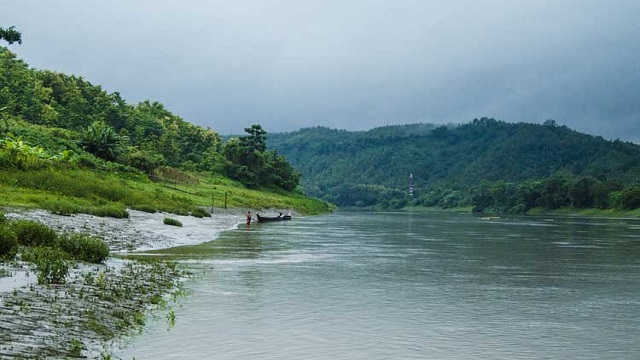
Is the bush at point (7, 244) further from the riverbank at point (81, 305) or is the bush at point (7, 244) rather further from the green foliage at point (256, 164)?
the green foliage at point (256, 164)

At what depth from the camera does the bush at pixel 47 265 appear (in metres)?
23.7

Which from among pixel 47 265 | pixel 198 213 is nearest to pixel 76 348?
pixel 47 265

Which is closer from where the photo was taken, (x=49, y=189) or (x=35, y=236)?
(x=35, y=236)

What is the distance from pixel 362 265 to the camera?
132 ft

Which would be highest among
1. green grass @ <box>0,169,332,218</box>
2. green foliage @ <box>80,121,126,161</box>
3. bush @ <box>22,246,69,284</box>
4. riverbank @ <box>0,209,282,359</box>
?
green foliage @ <box>80,121,126,161</box>

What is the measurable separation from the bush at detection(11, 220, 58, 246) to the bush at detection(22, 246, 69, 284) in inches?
105

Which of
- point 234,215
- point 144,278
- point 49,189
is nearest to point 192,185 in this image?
point 234,215

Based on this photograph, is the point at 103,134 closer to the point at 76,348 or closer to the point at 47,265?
the point at 47,265

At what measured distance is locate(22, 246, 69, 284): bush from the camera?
2366 centimetres

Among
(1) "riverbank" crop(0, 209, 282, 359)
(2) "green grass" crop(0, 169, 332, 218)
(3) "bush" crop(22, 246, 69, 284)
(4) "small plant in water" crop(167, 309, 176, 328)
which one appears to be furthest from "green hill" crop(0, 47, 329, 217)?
(4) "small plant in water" crop(167, 309, 176, 328)

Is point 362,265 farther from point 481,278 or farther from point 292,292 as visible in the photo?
point 292,292

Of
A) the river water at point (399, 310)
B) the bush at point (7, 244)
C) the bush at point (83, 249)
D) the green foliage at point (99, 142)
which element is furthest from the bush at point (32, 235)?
the green foliage at point (99, 142)

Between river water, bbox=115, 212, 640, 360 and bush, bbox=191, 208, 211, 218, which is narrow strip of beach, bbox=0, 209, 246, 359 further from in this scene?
bush, bbox=191, 208, 211, 218

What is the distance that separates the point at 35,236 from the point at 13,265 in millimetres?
6699
